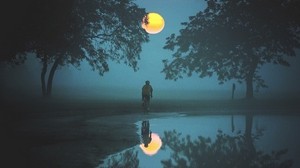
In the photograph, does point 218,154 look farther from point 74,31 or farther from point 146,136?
point 74,31

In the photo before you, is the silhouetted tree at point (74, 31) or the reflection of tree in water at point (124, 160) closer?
the reflection of tree in water at point (124, 160)

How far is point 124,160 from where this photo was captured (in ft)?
34.7

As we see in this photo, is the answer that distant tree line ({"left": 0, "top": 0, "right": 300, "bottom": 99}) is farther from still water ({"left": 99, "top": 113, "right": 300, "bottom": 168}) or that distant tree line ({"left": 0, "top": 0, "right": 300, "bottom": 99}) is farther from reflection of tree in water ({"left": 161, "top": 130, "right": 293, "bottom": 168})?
reflection of tree in water ({"left": 161, "top": 130, "right": 293, "bottom": 168})

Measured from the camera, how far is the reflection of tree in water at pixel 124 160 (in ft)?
32.3

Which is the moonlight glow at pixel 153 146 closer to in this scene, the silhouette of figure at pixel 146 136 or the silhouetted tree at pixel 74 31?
the silhouette of figure at pixel 146 136

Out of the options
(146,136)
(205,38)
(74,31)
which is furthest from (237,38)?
(146,136)

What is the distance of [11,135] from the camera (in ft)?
49.5

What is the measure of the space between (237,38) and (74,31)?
18577mm

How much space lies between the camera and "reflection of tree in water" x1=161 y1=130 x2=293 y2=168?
10039 mm

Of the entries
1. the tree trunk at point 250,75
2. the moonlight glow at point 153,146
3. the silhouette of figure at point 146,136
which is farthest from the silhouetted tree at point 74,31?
the moonlight glow at point 153,146

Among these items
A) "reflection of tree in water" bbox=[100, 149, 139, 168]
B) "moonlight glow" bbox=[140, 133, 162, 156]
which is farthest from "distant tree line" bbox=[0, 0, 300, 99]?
"reflection of tree in water" bbox=[100, 149, 139, 168]

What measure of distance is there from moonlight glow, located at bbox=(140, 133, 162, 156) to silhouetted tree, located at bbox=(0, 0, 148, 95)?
619 inches

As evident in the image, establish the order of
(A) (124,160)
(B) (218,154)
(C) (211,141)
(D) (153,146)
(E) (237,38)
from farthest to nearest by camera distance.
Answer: (E) (237,38) → (C) (211,141) → (D) (153,146) → (B) (218,154) → (A) (124,160)

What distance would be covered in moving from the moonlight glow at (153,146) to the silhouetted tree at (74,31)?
15.7 meters
